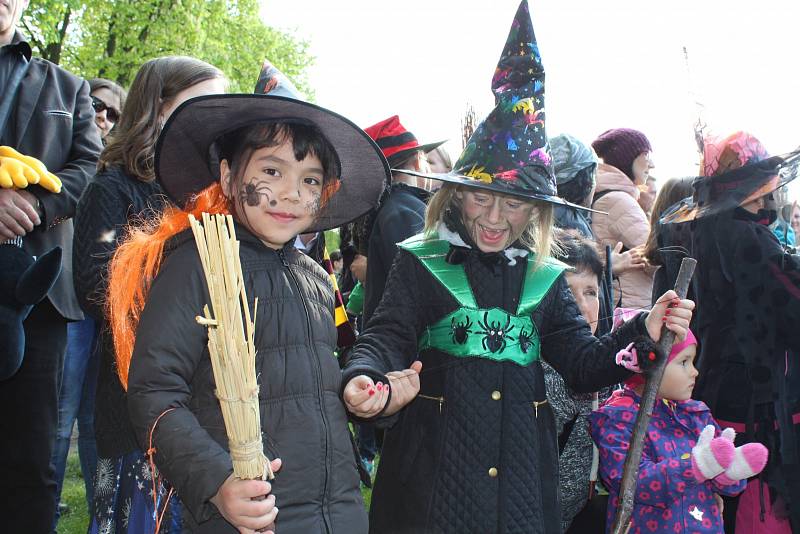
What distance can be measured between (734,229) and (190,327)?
260cm

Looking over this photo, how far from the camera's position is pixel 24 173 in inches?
128

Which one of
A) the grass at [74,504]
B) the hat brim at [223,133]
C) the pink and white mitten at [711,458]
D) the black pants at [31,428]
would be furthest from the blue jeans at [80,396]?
the pink and white mitten at [711,458]

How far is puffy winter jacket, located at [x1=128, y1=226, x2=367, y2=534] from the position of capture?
6.79 ft

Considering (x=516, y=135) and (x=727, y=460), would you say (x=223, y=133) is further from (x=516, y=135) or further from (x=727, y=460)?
(x=727, y=460)

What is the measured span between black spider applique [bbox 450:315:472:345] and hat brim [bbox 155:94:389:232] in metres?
0.57

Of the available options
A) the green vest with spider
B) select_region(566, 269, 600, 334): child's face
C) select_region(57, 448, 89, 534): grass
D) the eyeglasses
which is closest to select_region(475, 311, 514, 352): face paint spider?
the green vest with spider

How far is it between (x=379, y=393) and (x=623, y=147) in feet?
11.3

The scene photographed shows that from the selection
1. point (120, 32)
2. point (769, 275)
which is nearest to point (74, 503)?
point (769, 275)

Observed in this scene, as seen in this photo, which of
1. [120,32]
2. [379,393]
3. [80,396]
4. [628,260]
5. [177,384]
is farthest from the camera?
[120,32]

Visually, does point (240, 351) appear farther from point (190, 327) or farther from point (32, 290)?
point (32, 290)

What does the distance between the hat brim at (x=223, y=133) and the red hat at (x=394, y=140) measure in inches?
72.7

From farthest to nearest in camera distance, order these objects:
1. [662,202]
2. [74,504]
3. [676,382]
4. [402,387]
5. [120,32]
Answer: [120,32], [74,504], [662,202], [676,382], [402,387]

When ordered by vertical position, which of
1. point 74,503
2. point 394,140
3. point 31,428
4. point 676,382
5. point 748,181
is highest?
point 394,140

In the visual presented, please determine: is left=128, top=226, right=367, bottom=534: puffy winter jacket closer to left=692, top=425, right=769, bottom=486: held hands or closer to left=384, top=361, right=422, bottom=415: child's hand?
left=384, top=361, right=422, bottom=415: child's hand
